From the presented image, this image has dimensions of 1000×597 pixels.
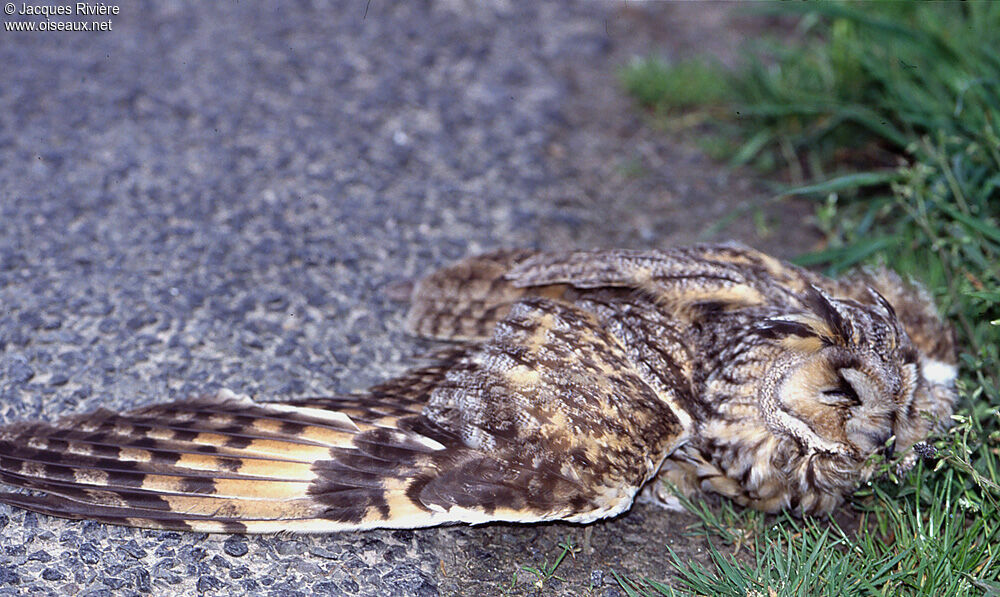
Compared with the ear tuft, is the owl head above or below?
below

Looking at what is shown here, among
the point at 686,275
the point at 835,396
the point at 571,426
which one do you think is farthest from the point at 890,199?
the point at 571,426

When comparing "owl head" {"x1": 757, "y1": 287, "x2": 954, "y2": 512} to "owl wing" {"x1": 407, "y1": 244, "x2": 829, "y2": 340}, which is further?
"owl wing" {"x1": 407, "y1": 244, "x2": 829, "y2": 340}

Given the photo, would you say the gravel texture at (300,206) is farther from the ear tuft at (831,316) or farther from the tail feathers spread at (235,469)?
the ear tuft at (831,316)

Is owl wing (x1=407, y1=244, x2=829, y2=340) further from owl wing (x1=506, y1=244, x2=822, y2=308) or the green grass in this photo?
the green grass

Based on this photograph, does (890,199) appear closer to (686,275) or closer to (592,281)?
(686,275)

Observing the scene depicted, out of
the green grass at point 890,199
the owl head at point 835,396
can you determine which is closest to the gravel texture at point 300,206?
the green grass at point 890,199

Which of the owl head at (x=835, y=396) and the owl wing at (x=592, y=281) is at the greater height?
the owl wing at (x=592, y=281)

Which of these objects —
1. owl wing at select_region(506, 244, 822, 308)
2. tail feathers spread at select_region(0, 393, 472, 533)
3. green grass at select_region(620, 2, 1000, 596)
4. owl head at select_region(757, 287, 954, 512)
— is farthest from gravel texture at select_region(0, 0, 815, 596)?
owl wing at select_region(506, 244, 822, 308)
